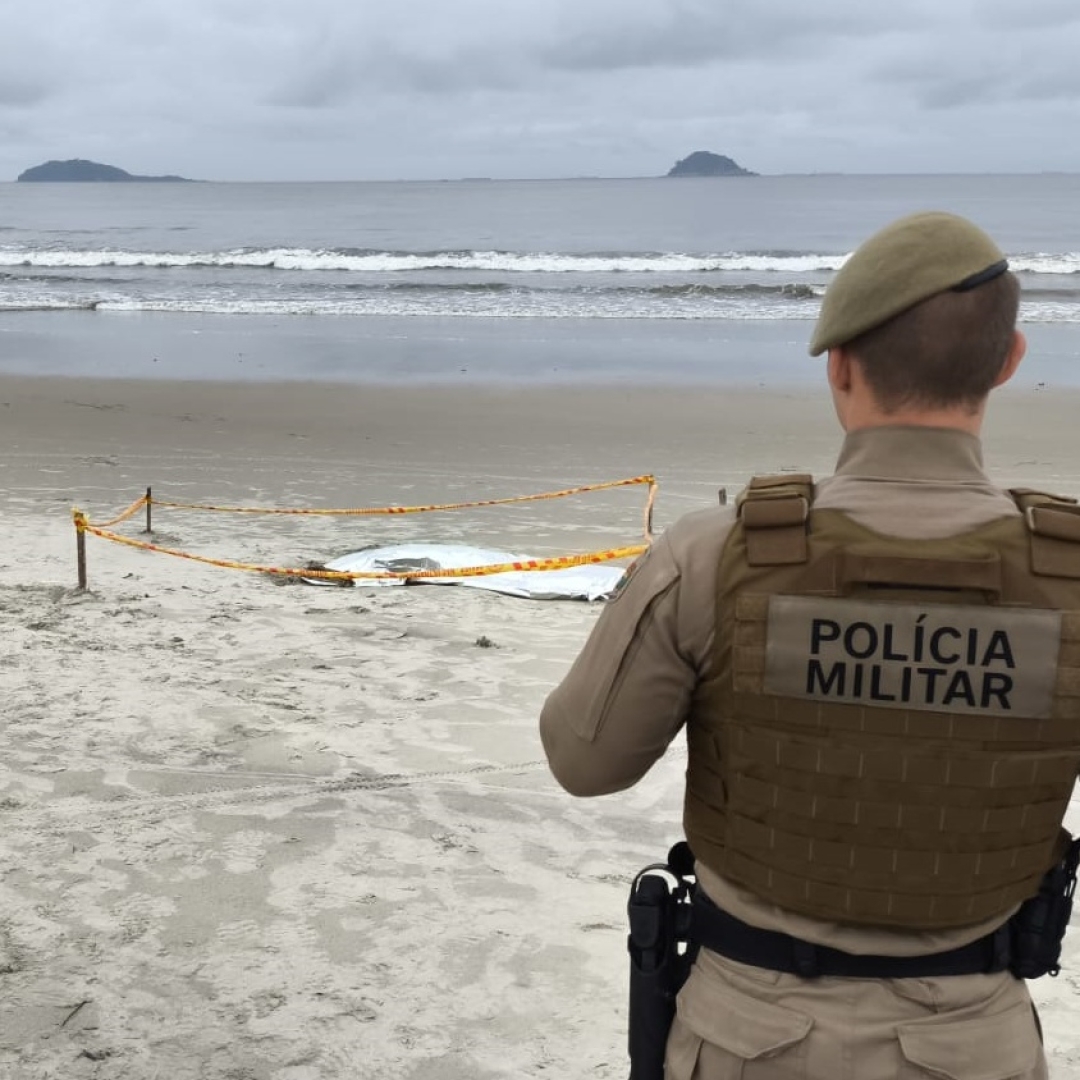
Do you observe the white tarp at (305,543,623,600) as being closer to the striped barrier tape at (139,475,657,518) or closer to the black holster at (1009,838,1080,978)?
the striped barrier tape at (139,475,657,518)

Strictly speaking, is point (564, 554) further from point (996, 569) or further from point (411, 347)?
point (411, 347)

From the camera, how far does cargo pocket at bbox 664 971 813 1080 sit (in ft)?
5.55

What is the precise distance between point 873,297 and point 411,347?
783 inches

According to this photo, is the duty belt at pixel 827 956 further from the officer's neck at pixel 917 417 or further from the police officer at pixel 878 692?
the officer's neck at pixel 917 417

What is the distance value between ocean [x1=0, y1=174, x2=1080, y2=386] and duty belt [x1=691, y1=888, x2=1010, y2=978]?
15912 mm

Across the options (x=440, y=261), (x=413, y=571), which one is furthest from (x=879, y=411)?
(x=440, y=261)

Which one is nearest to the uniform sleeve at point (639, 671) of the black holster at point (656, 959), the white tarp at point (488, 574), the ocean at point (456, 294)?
the black holster at point (656, 959)

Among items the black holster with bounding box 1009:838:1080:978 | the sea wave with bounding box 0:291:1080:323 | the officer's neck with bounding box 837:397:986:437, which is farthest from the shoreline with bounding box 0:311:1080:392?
the officer's neck with bounding box 837:397:986:437

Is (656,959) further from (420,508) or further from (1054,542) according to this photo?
(420,508)

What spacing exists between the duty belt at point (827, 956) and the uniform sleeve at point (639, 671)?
0.26 metres

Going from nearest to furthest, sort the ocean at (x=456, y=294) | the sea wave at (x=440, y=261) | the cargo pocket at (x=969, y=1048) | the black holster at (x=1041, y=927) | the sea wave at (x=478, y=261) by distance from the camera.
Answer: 1. the cargo pocket at (x=969, y=1048)
2. the black holster at (x=1041, y=927)
3. the ocean at (x=456, y=294)
4. the sea wave at (x=478, y=261)
5. the sea wave at (x=440, y=261)

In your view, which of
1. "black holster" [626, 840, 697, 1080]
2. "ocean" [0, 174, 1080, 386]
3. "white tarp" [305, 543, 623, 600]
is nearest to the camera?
"black holster" [626, 840, 697, 1080]

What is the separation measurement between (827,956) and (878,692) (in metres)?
0.38

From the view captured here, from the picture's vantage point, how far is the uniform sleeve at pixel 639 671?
1.66m
